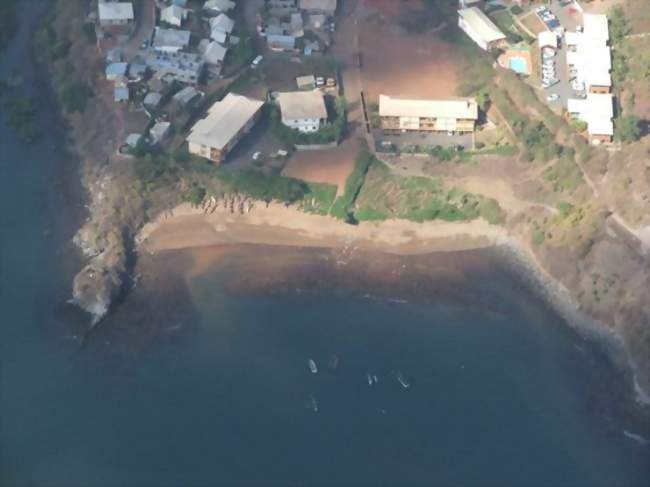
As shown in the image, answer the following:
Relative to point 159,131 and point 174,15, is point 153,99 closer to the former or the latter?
point 159,131

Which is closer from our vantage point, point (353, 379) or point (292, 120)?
point (353, 379)

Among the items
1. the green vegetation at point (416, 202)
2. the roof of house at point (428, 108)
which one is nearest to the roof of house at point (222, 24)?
the roof of house at point (428, 108)

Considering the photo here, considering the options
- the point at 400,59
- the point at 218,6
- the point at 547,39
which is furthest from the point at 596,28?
the point at 218,6

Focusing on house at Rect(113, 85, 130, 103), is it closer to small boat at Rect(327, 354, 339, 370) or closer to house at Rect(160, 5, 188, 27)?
house at Rect(160, 5, 188, 27)

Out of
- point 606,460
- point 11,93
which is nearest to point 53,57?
point 11,93

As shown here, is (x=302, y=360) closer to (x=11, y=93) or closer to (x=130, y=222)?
(x=130, y=222)

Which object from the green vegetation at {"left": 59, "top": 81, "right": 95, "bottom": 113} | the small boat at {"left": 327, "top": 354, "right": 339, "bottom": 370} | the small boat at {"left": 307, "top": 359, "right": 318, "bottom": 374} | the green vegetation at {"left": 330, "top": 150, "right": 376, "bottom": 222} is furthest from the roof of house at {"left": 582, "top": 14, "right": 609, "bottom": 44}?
the green vegetation at {"left": 59, "top": 81, "right": 95, "bottom": 113}
